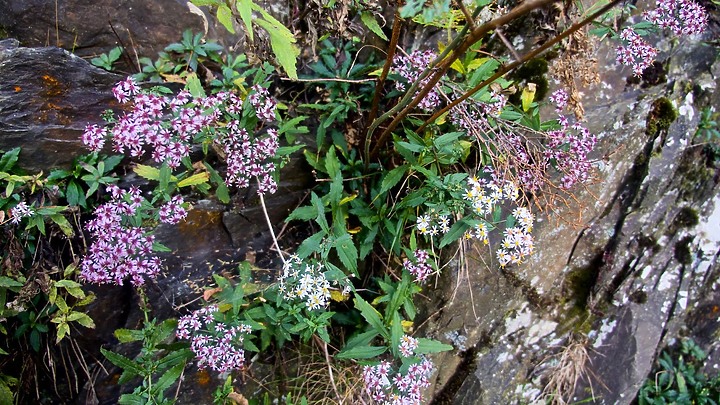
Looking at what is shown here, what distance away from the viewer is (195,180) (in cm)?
316

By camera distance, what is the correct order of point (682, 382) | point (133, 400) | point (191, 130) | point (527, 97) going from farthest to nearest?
point (682, 382) → point (527, 97) → point (133, 400) → point (191, 130)

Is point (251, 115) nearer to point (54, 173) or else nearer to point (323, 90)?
point (323, 90)

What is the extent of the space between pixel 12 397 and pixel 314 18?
299 centimetres

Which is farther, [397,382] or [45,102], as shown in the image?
[45,102]

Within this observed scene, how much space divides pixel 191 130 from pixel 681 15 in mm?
2870

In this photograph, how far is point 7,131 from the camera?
3.03 m

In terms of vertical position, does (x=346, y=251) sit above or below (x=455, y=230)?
below

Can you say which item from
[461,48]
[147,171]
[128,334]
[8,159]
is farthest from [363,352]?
[8,159]

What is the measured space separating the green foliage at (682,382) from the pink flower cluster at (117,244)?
4.75 m

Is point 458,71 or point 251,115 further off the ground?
point 458,71

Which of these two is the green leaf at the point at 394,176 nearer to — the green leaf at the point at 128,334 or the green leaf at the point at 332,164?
the green leaf at the point at 332,164

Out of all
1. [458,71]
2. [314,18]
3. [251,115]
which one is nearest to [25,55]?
[251,115]

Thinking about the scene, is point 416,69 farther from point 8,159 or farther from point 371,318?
point 8,159

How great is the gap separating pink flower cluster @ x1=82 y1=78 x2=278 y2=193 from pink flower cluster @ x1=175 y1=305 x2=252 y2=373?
0.82 meters
